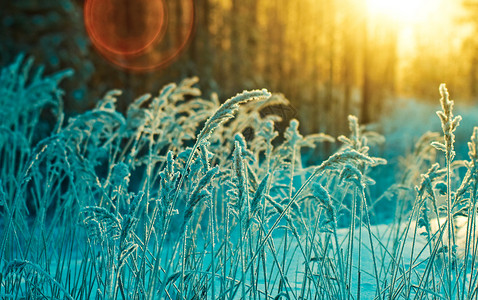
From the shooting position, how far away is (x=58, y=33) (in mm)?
4809

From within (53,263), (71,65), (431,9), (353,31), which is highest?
(431,9)

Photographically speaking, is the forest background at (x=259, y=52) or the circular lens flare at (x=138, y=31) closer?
the forest background at (x=259, y=52)

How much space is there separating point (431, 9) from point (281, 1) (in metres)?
14.3

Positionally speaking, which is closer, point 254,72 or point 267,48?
point 254,72

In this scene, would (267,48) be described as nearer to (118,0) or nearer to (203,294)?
(118,0)

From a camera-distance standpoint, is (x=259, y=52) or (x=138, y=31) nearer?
(x=138, y=31)

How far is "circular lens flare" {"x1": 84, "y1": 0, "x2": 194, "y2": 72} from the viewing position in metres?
5.58

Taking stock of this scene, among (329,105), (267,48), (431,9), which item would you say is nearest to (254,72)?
(267,48)

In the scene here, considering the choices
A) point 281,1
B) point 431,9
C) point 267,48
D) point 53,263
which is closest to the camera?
point 53,263

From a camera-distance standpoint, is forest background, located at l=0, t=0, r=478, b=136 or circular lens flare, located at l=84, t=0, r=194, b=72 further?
circular lens flare, located at l=84, t=0, r=194, b=72

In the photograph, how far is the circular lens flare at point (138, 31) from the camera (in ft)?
18.3

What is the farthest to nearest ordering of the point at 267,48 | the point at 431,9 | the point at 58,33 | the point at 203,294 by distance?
the point at 431,9 → the point at 267,48 → the point at 58,33 → the point at 203,294

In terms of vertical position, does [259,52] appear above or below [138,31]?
above

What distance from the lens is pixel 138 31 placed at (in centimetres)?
604
